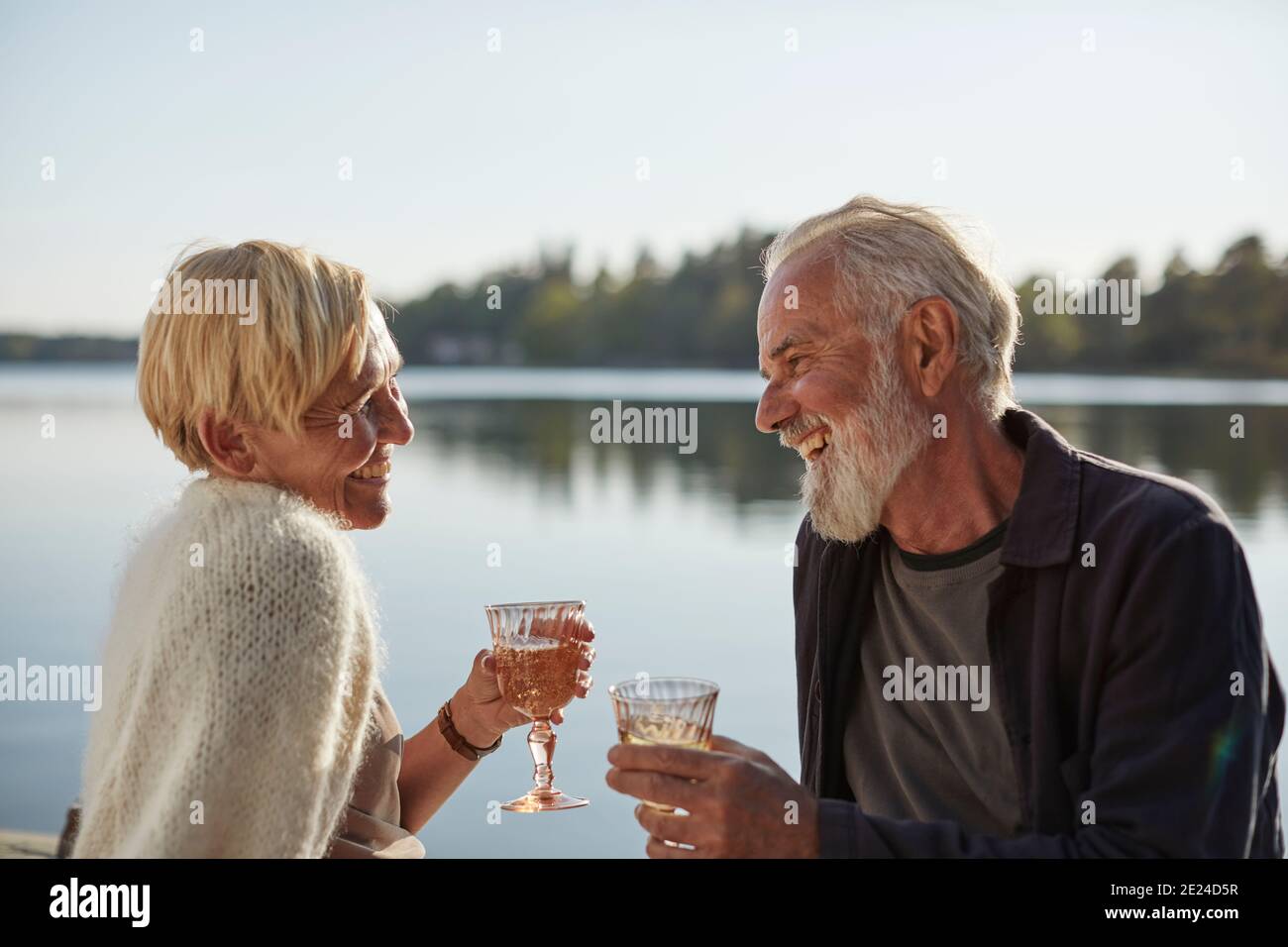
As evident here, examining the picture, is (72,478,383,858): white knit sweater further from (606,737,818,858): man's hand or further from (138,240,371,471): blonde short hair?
(606,737,818,858): man's hand

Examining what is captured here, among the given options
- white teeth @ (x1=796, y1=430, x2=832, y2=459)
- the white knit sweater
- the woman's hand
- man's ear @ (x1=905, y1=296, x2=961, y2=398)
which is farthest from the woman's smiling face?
man's ear @ (x1=905, y1=296, x2=961, y2=398)

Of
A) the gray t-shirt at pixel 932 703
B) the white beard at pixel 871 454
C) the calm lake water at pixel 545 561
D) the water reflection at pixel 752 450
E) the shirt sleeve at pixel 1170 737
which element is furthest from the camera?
the water reflection at pixel 752 450

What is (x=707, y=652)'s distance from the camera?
6207 millimetres

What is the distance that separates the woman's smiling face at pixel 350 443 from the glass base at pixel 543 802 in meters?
0.48

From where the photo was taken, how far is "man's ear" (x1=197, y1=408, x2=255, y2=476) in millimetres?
1715

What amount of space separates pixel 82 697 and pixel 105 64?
18.4 meters

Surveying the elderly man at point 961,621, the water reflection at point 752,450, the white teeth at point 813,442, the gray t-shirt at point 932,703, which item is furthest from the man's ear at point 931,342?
the water reflection at point 752,450

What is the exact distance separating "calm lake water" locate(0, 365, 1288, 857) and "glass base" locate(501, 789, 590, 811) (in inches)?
25.6

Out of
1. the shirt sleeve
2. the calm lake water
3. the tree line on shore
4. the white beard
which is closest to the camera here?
the shirt sleeve

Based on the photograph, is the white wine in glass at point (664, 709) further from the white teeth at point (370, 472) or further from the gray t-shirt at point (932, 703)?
the gray t-shirt at point (932, 703)

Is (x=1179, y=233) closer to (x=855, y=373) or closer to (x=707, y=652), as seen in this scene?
(x=707, y=652)

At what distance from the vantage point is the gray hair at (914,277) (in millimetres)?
2279

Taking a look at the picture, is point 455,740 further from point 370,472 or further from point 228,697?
point 228,697

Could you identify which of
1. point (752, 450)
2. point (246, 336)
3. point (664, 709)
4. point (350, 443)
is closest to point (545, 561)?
point (350, 443)
